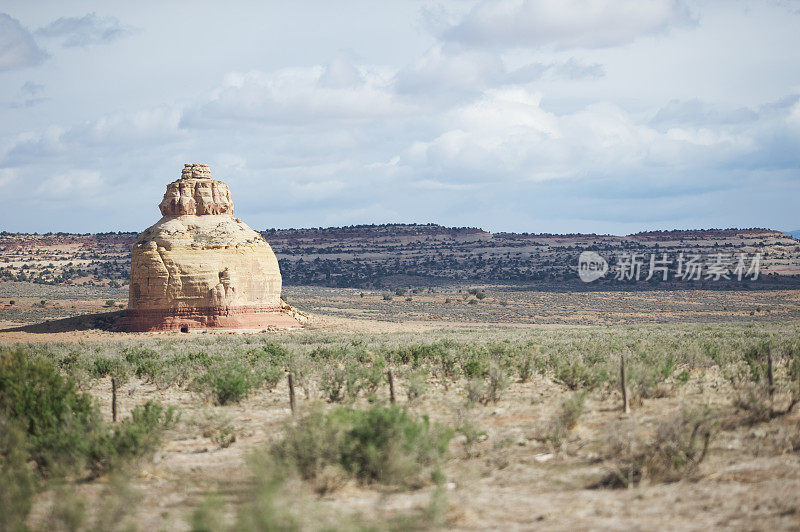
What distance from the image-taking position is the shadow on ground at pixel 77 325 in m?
40.1

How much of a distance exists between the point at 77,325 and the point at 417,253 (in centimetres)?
6914

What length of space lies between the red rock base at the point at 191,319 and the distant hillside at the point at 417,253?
44.4 meters

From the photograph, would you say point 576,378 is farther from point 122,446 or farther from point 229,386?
point 122,446

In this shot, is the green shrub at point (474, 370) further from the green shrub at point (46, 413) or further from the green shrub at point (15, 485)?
the green shrub at point (15, 485)

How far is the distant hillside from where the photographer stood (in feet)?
294

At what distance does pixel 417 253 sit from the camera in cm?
10681

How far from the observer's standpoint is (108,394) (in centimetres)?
1727

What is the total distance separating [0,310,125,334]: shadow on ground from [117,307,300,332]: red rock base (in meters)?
1.78

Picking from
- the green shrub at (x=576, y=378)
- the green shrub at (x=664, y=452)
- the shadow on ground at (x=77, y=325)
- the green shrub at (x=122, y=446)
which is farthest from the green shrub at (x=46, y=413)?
the shadow on ground at (x=77, y=325)

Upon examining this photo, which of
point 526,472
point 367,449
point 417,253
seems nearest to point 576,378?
point 526,472

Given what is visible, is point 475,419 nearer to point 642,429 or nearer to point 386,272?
point 642,429

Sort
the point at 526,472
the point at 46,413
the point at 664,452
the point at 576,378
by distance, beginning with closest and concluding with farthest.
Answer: the point at 664,452, the point at 526,472, the point at 46,413, the point at 576,378

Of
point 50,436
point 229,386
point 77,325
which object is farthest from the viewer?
point 77,325
